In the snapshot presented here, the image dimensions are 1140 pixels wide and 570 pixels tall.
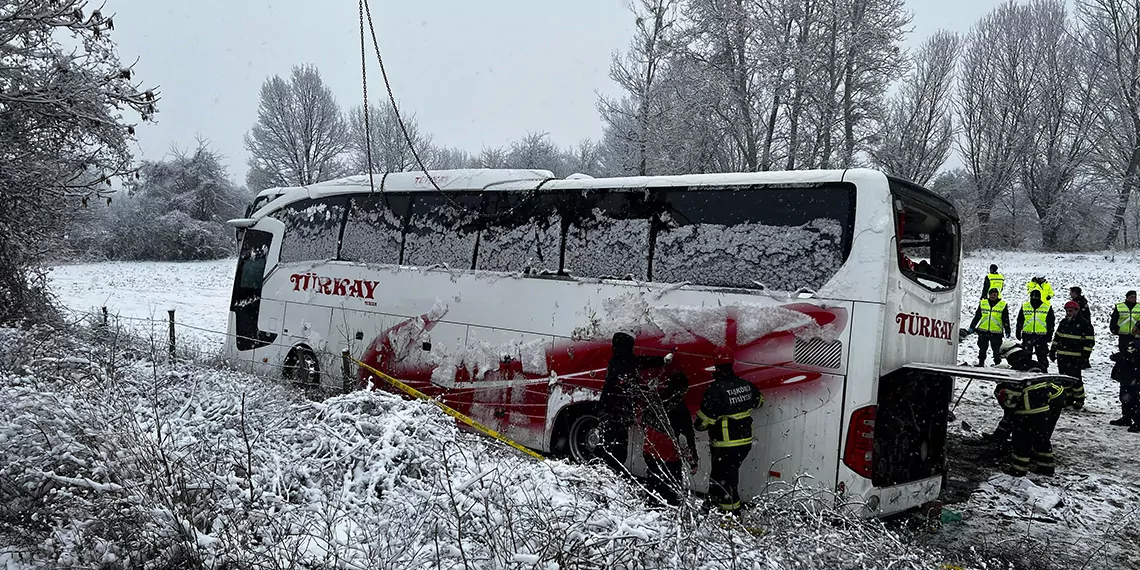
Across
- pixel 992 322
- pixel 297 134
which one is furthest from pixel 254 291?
pixel 297 134

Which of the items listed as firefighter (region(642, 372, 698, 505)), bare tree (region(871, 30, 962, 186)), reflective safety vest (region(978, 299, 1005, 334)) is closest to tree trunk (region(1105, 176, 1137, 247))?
bare tree (region(871, 30, 962, 186))

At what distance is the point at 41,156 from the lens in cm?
1024

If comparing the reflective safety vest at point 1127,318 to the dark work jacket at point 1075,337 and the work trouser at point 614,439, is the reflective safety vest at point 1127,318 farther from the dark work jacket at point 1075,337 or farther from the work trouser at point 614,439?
the work trouser at point 614,439

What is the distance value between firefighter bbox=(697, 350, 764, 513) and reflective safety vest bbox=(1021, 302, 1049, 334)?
31.8 feet

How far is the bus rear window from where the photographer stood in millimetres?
6188

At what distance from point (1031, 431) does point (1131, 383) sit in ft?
12.2

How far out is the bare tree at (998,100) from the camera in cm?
3222

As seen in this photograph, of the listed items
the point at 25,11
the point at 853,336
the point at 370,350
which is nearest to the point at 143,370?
the point at 370,350

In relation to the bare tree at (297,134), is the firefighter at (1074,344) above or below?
below

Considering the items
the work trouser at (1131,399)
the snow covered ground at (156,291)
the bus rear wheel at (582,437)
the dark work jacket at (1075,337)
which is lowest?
the snow covered ground at (156,291)

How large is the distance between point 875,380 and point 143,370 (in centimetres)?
694

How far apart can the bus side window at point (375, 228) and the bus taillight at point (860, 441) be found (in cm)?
567

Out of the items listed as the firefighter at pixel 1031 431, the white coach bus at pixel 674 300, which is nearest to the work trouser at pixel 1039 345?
the firefighter at pixel 1031 431

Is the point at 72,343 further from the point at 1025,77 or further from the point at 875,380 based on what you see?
the point at 1025,77
